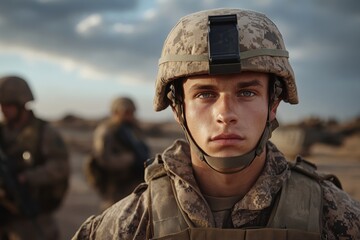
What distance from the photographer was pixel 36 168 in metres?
5.91

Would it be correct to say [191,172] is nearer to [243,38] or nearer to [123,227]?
[123,227]

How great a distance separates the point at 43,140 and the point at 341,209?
13.6 ft

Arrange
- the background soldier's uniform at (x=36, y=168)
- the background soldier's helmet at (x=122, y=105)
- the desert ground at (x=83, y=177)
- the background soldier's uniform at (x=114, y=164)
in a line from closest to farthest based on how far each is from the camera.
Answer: the background soldier's uniform at (x=36, y=168) → the background soldier's uniform at (x=114, y=164) → the background soldier's helmet at (x=122, y=105) → the desert ground at (x=83, y=177)

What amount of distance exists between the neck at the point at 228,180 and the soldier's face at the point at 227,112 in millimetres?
148

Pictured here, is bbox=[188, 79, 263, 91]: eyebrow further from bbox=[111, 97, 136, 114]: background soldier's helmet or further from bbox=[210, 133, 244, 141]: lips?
bbox=[111, 97, 136, 114]: background soldier's helmet

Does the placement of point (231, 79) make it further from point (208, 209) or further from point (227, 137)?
point (208, 209)

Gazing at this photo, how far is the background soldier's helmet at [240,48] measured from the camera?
2547mm

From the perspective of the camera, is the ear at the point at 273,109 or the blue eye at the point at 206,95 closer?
the blue eye at the point at 206,95

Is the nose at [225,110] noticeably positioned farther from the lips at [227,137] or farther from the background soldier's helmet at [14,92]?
the background soldier's helmet at [14,92]

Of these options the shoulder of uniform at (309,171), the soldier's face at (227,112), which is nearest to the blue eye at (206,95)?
the soldier's face at (227,112)

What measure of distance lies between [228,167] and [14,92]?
4.23m

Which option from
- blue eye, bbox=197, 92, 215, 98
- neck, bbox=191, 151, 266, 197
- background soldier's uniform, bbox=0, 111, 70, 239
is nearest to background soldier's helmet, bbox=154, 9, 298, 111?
blue eye, bbox=197, 92, 215, 98

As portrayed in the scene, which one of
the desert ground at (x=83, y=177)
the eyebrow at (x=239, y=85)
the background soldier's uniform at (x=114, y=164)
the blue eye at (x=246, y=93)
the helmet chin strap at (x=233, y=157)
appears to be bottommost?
the desert ground at (x=83, y=177)

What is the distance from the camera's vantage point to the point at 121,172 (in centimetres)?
729
